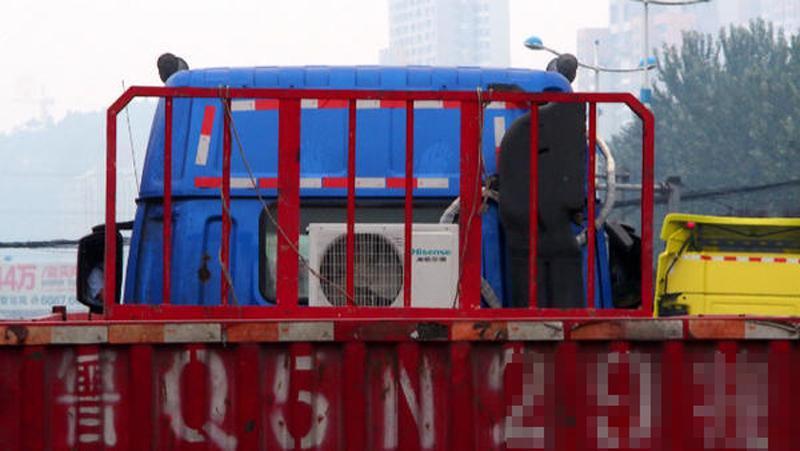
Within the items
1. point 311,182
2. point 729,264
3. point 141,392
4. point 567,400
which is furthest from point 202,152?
point 729,264

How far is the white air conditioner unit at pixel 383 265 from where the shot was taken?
23.7 feet

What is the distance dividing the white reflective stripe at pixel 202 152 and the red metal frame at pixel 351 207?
127cm

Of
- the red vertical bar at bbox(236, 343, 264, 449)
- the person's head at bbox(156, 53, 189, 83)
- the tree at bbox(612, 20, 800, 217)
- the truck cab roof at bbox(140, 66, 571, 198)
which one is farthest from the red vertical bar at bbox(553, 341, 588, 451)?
the tree at bbox(612, 20, 800, 217)

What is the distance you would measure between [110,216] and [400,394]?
1.72 metres

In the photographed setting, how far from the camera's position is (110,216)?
6.61 m

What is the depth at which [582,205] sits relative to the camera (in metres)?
7.61

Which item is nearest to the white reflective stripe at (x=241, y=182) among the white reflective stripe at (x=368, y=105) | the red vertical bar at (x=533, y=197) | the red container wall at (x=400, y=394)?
the white reflective stripe at (x=368, y=105)

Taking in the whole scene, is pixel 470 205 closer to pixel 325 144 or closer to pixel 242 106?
pixel 325 144

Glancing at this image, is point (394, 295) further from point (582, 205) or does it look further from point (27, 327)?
point (27, 327)

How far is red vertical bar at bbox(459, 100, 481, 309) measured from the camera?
688 cm

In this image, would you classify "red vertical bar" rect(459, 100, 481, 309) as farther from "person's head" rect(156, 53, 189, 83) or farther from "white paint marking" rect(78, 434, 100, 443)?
"person's head" rect(156, 53, 189, 83)

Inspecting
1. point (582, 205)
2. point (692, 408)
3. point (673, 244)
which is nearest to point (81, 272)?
point (582, 205)

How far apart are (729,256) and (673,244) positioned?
0.46m

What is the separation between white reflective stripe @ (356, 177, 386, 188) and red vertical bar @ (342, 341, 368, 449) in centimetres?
275
